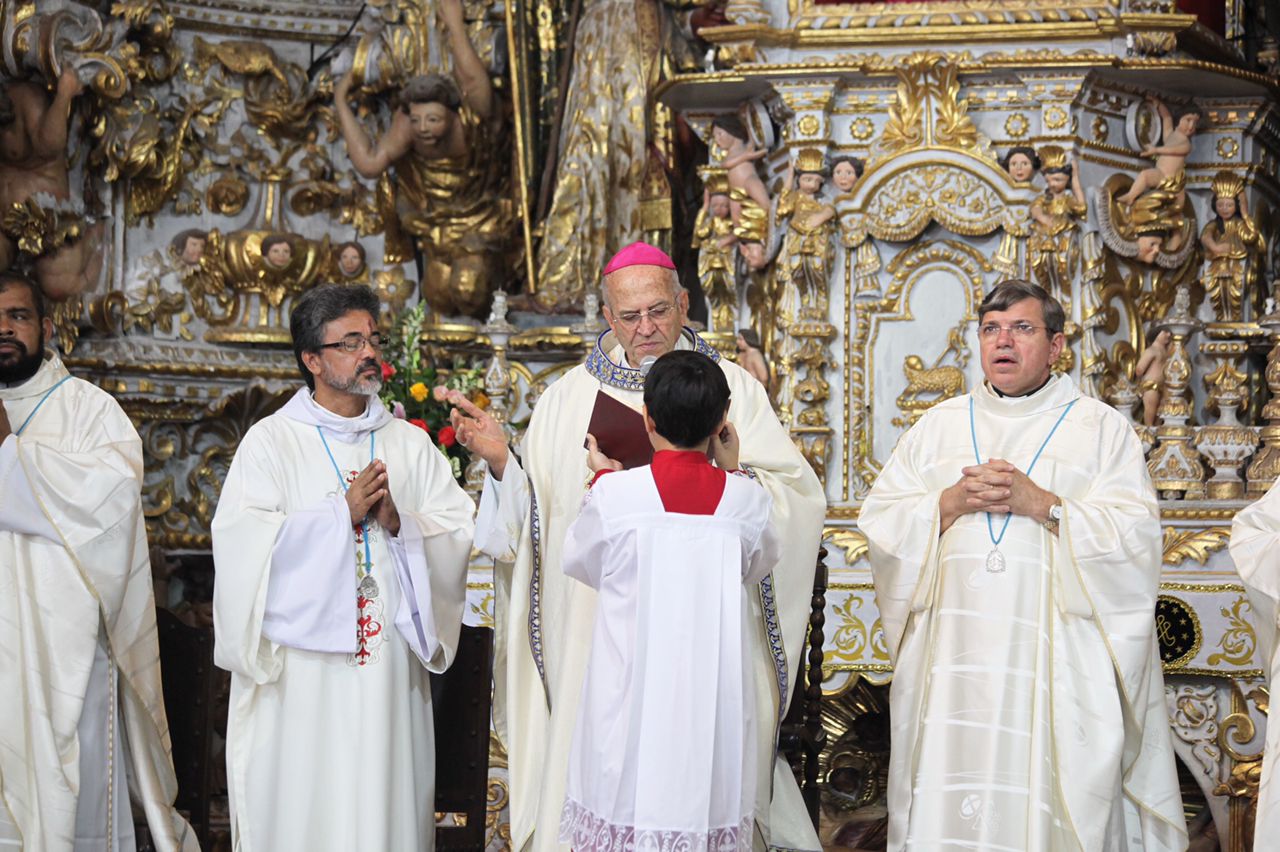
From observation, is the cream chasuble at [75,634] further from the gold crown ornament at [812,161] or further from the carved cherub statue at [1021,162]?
the carved cherub statue at [1021,162]

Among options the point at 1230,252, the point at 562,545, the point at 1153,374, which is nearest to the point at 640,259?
the point at 562,545

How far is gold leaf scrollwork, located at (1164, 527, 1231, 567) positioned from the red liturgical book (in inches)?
115

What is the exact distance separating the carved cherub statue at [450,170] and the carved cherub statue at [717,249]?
4.54ft

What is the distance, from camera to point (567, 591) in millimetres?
5770

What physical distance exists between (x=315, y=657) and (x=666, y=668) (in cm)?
129

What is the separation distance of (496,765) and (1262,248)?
4.52 m

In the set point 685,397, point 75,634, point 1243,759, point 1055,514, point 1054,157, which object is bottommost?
point 1243,759

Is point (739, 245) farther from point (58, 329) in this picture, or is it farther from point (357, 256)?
point (58, 329)

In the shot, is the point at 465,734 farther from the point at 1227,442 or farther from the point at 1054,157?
the point at 1054,157

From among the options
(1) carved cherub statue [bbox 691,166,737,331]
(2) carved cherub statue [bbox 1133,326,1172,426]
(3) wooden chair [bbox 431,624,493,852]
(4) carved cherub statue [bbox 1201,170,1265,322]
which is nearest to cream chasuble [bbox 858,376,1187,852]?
(3) wooden chair [bbox 431,624,493,852]

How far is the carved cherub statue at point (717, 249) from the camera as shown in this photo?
30.9 ft

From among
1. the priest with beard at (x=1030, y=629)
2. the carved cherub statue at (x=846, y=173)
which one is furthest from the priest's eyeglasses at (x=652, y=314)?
the carved cherub statue at (x=846, y=173)

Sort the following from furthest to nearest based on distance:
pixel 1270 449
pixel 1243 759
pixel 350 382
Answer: pixel 1270 449
pixel 1243 759
pixel 350 382

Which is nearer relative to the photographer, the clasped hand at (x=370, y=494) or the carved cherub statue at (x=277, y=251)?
the clasped hand at (x=370, y=494)
